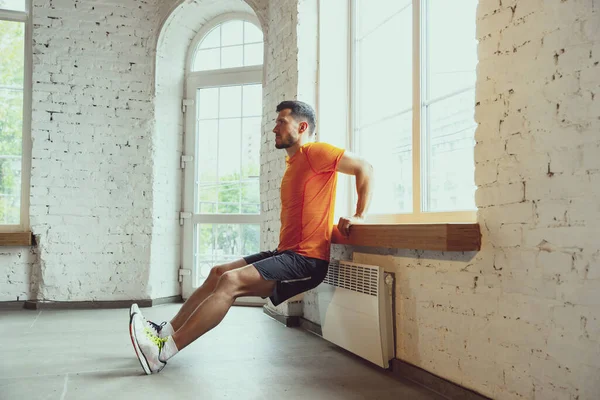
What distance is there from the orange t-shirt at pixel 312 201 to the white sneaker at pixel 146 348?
891mm

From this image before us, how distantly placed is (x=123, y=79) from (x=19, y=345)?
2.86m

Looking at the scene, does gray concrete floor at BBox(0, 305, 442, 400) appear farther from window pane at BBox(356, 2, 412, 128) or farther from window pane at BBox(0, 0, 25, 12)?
window pane at BBox(0, 0, 25, 12)

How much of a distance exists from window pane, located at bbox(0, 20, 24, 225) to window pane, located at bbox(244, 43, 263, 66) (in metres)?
2.23

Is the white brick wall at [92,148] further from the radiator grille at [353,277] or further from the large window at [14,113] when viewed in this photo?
the radiator grille at [353,277]

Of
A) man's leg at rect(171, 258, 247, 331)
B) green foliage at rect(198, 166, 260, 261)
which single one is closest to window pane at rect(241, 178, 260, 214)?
green foliage at rect(198, 166, 260, 261)

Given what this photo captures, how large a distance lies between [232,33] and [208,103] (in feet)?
2.56

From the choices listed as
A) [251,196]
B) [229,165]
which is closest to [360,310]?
[251,196]

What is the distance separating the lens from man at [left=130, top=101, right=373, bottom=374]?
268cm

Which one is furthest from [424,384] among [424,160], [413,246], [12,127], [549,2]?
[12,127]

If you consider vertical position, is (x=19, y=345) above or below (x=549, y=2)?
below

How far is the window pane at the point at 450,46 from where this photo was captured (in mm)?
2482

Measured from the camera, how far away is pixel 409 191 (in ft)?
9.72

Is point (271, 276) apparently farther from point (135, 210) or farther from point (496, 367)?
point (135, 210)

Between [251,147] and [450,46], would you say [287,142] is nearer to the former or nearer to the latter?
[450,46]
